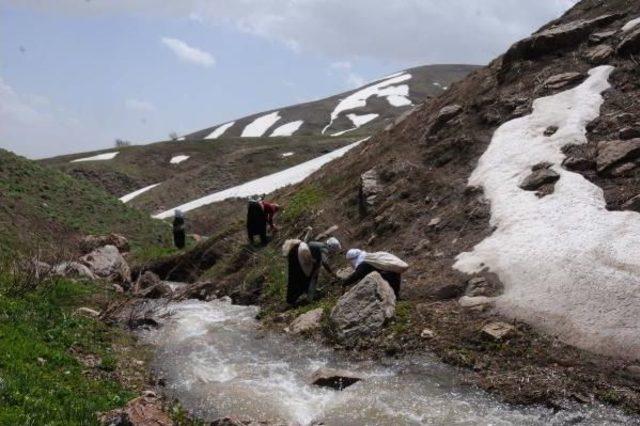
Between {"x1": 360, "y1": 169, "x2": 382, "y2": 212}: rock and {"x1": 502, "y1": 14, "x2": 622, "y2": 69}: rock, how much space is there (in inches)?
320

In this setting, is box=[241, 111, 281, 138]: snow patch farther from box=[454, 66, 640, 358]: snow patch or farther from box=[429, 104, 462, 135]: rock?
box=[454, 66, 640, 358]: snow patch

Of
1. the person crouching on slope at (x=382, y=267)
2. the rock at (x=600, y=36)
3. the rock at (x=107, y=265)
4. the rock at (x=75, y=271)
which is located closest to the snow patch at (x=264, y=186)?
the rock at (x=107, y=265)

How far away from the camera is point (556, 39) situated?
2477cm

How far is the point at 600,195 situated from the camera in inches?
631

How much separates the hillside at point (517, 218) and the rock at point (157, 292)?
76.4 inches

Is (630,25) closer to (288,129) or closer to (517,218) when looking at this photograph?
(517,218)

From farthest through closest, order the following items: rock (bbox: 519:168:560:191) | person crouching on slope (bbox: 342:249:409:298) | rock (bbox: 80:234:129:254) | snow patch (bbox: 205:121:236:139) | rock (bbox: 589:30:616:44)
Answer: snow patch (bbox: 205:121:236:139)
rock (bbox: 80:234:129:254)
rock (bbox: 589:30:616:44)
rock (bbox: 519:168:560:191)
person crouching on slope (bbox: 342:249:409:298)

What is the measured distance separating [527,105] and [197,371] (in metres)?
16.5

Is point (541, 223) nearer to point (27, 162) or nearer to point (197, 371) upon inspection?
point (197, 371)

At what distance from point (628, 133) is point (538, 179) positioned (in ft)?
9.58

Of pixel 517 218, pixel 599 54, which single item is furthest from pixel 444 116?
pixel 517 218

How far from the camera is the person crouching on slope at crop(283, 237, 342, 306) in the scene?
17406 millimetres

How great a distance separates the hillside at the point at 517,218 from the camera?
1193cm

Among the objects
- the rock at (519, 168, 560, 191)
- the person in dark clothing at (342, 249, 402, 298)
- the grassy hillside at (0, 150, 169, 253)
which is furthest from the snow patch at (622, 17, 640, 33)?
the grassy hillside at (0, 150, 169, 253)
